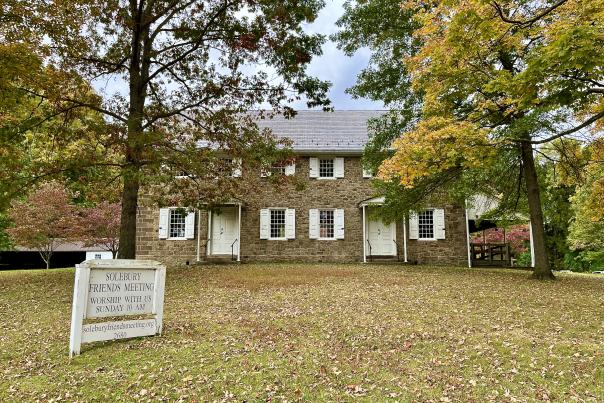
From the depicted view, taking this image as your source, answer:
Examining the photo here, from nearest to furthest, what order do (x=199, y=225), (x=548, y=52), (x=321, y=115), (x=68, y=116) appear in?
(x=548, y=52), (x=68, y=116), (x=199, y=225), (x=321, y=115)

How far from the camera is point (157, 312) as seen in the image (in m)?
5.66

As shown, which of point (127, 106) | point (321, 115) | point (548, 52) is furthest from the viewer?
point (321, 115)

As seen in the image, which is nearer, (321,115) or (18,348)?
(18,348)

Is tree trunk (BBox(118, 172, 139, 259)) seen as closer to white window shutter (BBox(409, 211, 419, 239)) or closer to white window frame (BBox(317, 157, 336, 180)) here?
white window frame (BBox(317, 157, 336, 180))

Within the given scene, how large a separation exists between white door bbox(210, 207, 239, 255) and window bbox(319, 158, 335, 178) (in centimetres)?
438

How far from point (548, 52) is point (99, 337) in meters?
7.56

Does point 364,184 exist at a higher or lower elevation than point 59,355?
higher

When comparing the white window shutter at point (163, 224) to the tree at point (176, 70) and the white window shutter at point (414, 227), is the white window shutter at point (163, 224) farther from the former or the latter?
the white window shutter at point (414, 227)

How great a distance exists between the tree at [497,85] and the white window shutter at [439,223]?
529cm

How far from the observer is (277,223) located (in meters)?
18.7

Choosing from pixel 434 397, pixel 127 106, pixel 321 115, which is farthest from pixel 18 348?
pixel 321 115

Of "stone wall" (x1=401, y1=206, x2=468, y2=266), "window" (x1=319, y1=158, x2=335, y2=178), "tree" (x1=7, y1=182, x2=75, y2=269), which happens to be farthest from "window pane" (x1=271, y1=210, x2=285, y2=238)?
"tree" (x1=7, y1=182, x2=75, y2=269)

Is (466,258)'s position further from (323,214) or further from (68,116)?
(68,116)

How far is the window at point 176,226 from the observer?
18484mm
